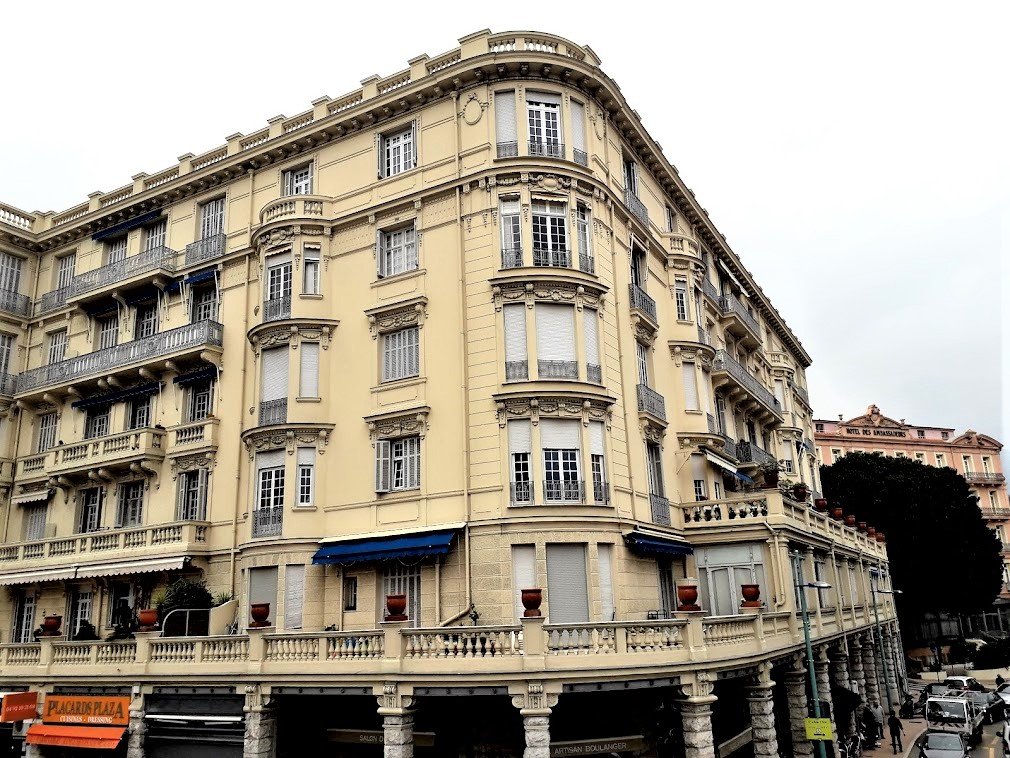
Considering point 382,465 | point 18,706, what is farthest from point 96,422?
point 382,465

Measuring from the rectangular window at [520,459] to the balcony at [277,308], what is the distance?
32.5 ft

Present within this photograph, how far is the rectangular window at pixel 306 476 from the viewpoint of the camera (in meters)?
27.5

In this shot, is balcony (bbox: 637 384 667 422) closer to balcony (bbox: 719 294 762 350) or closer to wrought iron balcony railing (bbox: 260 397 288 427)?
balcony (bbox: 719 294 762 350)

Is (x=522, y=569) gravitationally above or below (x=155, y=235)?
below

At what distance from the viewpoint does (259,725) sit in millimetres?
20797

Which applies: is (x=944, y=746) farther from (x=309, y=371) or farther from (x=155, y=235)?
(x=155, y=235)

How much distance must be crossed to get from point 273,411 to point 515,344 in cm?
916

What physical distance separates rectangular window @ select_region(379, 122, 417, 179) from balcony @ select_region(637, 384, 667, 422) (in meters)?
11.7

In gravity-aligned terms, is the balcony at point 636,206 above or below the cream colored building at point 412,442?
above

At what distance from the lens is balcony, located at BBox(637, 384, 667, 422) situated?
28844 millimetres

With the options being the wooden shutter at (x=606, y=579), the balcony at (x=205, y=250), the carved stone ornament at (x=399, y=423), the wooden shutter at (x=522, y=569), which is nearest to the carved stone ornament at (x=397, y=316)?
the carved stone ornament at (x=399, y=423)

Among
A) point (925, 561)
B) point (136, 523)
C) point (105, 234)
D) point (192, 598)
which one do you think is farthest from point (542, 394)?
point (925, 561)

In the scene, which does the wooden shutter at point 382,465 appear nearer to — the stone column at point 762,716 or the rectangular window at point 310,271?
the rectangular window at point 310,271

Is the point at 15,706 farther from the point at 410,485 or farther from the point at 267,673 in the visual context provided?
the point at 410,485
